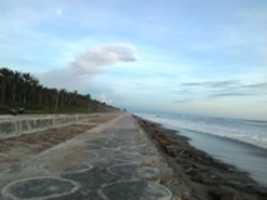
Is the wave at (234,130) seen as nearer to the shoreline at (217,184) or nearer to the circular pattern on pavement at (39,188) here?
the shoreline at (217,184)

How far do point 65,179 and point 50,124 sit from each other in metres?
12.1

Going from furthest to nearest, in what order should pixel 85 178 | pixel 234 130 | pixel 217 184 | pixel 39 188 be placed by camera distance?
1. pixel 234 130
2. pixel 217 184
3. pixel 85 178
4. pixel 39 188

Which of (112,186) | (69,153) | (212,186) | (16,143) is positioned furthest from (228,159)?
(112,186)

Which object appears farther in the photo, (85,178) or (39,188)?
(85,178)

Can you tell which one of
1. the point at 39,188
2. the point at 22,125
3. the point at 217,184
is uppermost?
the point at 22,125

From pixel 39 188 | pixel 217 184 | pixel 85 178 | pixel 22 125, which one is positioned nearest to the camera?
pixel 39 188

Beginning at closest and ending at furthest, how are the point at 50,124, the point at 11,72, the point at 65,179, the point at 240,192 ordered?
the point at 65,179
the point at 240,192
the point at 50,124
the point at 11,72

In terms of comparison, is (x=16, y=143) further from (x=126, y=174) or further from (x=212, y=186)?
(x=212, y=186)

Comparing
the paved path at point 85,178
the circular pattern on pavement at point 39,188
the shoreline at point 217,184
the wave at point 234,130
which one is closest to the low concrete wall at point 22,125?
the paved path at point 85,178

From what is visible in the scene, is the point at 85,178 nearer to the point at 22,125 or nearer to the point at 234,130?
the point at 22,125

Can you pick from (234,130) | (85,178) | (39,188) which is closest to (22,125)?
(85,178)

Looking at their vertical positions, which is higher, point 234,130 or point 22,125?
point 22,125

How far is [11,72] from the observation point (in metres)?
62.2

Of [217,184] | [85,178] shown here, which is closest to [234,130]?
[217,184]
